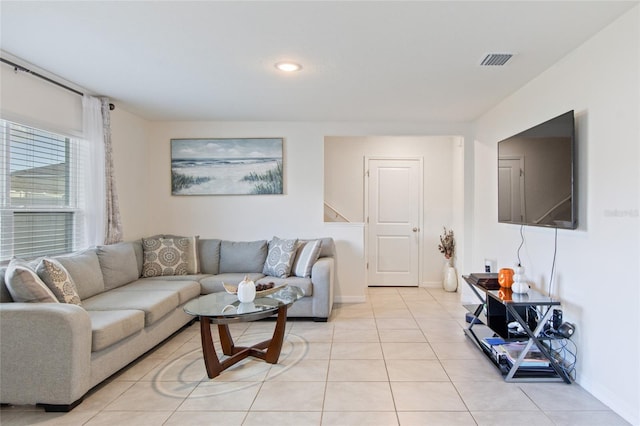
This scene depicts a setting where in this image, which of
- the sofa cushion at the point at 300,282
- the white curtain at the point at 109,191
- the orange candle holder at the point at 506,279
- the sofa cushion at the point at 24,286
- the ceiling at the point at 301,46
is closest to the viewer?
the ceiling at the point at 301,46

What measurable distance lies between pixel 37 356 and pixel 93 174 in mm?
2015

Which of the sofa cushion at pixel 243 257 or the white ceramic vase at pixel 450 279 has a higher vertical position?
the sofa cushion at pixel 243 257

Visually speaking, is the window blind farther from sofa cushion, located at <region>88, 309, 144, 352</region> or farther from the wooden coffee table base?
the wooden coffee table base

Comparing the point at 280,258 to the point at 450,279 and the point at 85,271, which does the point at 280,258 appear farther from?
the point at 450,279

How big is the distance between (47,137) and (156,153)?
5.44ft

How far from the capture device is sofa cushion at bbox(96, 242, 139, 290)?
3.53m

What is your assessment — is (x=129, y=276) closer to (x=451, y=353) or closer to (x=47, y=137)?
(x=47, y=137)

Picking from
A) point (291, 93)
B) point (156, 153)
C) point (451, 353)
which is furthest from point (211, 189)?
point (451, 353)

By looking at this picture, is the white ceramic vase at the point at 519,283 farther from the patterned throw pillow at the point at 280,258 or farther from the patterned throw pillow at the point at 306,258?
the patterned throw pillow at the point at 280,258

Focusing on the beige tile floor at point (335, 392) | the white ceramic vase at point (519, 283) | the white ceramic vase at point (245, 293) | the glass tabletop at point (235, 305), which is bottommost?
the beige tile floor at point (335, 392)

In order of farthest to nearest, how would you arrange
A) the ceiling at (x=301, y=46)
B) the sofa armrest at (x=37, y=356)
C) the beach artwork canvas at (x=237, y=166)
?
the beach artwork canvas at (x=237, y=166)
the sofa armrest at (x=37, y=356)
the ceiling at (x=301, y=46)

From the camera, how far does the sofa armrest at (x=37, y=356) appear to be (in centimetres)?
220

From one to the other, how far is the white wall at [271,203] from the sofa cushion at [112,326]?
2.17 meters

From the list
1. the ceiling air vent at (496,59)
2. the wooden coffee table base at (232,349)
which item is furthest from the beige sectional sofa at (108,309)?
the ceiling air vent at (496,59)
